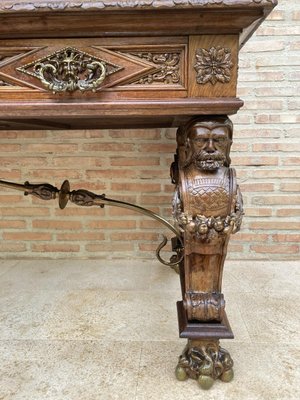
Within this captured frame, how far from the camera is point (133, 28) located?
71 cm

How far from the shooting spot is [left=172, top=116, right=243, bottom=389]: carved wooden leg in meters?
0.76

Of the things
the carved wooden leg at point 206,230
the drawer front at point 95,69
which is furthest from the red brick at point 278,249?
the drawer front at point 95,69

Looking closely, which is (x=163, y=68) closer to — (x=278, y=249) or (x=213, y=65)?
(x=213, y=65)

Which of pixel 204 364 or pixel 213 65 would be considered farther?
pixel 204 364

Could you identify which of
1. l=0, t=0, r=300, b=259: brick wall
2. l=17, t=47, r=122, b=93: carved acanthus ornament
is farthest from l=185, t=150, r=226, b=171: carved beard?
l=0, t=0, r=300, b=259: brick wall

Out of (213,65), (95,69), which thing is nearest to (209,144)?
(213,65)

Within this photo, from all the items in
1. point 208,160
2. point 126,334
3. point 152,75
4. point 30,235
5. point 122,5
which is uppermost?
point 122,5

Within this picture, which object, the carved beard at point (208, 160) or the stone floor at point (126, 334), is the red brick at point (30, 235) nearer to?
the stone floor at point (126, 334)

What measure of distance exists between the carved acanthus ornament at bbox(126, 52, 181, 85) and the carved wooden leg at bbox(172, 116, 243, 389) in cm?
11

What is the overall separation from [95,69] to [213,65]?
248 mm

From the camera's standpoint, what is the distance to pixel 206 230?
77 centimetres

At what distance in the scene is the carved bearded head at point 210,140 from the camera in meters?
0.76

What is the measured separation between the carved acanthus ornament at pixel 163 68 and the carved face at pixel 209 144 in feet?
0.38

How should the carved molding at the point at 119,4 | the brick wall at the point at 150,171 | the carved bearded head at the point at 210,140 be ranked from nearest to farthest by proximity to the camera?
1. the carved molding at the point at 119,4
2. the carved bearded head at the point at 210,140
3. the brick wall at the point at 150,171
